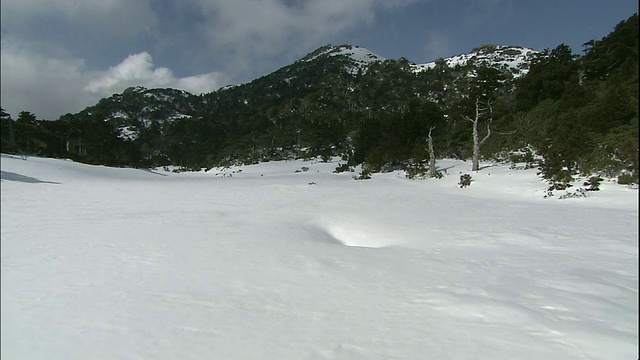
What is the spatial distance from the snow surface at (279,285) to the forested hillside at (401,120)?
42 cm

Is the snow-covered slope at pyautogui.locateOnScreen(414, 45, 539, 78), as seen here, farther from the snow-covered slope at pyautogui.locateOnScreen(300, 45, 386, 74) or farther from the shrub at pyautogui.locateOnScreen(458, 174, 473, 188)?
the shrub at pyautogui.locateOnScreen(458, 174, 473, 188)

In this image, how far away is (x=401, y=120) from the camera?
3500 cm

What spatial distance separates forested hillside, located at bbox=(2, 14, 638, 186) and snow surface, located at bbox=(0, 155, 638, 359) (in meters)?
0.42

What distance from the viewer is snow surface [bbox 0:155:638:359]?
70.9 inches

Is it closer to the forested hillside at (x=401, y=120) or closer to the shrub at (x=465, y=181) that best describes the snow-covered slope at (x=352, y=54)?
the forested hillside at (x=401, y=120)

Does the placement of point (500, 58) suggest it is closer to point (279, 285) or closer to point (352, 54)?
point (352, 54)

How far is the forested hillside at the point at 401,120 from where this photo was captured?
10.2 ft

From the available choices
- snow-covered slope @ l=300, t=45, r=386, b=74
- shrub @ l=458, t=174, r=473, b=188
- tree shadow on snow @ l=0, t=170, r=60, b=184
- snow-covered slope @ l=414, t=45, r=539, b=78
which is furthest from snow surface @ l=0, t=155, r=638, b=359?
snow-covered slope @ l=300, t=45, r=386, b=74

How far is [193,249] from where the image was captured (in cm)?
543

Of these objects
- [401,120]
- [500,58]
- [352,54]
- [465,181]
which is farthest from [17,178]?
[352,54]

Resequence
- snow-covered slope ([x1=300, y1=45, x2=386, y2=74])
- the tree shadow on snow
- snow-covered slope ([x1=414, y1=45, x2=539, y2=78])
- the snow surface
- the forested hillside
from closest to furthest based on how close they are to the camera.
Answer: the tree shadow on snow
the snow surface
the forested hillside
snow-covered slope ([x1=414, y1=45, x2=539, y2=78])
snow-covered slope ([x1=300, y1=45, x2=386, y2=74])

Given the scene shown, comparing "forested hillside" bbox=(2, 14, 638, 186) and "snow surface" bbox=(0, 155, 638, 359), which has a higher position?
"forested hillside" bbox=(2, 14, 638, 186)

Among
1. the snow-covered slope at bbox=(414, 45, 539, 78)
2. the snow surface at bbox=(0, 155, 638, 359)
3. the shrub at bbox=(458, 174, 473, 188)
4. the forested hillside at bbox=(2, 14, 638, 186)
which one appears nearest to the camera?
the snow surface at bbox=(0, 155, 638, 359)

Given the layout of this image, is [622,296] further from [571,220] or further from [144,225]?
[144,225]
